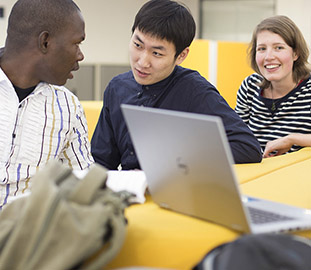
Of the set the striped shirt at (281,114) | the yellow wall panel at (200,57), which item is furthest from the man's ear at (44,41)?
the yellow wall panel at (200,57)

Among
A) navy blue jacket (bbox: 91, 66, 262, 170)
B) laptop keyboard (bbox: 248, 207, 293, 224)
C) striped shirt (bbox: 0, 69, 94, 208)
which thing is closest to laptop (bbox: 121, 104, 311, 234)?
laptop keyboard (bbox: 248, 207, 293, 224)

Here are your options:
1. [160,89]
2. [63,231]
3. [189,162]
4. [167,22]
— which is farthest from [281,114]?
[63,231]

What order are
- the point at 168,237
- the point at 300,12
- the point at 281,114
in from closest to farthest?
1. the point at 168,237
2. the point at 281,114
3. the point at 300,12

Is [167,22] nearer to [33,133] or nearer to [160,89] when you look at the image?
[160,89]

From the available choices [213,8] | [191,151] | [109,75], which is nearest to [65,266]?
[191,151]

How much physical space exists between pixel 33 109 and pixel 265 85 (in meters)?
1.35

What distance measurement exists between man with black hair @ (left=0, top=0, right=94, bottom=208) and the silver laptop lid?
0.77m

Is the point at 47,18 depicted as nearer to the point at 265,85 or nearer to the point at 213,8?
the point at 265,85

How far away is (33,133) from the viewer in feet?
5.62

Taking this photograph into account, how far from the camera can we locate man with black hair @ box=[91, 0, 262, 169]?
1.75 meters

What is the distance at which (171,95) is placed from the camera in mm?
1898

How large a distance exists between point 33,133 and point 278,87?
1.37 metres

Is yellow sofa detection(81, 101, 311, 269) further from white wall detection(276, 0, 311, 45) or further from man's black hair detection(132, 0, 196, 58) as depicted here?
white wall detection(276, 0, 311, 45)

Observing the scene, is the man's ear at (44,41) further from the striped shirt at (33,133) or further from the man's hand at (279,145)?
the man's hand at (279,145)
